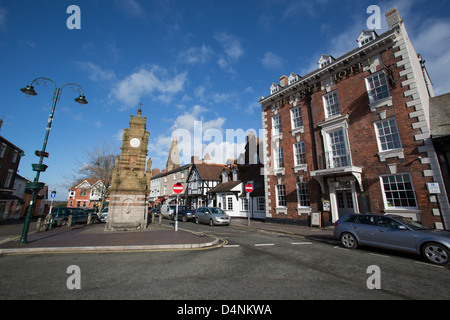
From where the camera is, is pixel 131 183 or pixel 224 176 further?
pixel 224 176

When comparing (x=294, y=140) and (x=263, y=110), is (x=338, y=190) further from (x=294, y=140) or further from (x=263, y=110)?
(x=263, y=110)

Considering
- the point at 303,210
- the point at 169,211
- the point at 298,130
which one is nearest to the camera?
the point at 303,210

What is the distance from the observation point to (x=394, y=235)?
24.2 feet

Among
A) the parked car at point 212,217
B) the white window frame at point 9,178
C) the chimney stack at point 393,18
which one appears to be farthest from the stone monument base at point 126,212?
the white window frame at point 9,178

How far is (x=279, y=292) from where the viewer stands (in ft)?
13.4

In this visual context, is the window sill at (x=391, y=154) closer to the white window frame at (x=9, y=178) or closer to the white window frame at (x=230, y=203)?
the white window frame at (x=230, y=203)

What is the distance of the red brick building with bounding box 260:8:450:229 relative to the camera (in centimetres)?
1176

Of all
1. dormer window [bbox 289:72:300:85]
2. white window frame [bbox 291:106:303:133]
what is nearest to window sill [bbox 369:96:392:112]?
white window frame [bbox 291:106:303:133]

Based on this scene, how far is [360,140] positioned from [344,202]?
4634 millimetres

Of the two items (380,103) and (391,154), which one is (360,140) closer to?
(391,154)

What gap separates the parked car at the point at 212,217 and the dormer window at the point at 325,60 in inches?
613

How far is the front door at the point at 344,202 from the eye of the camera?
14723 mm

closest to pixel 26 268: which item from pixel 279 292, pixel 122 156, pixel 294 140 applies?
pixel 279 292

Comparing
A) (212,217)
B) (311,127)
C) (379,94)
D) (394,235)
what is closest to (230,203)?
(212,217)
